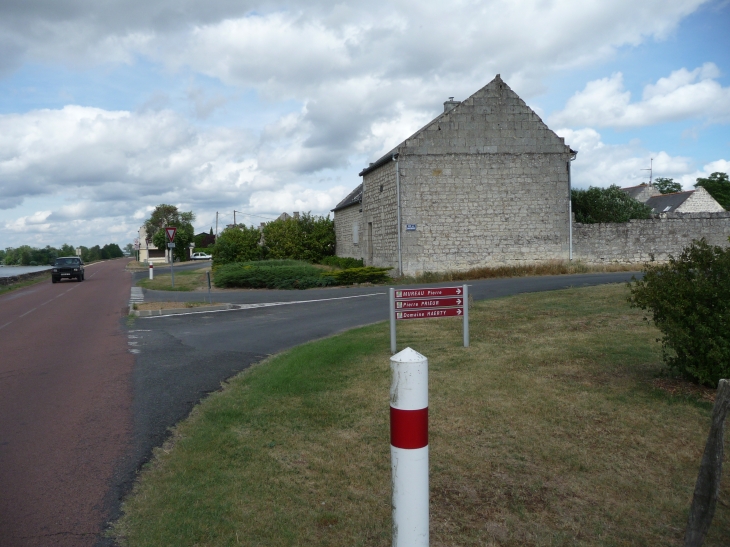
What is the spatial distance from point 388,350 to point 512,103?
60.0ft

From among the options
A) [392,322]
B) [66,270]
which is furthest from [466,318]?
[66,270]

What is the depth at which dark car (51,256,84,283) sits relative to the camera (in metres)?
36.4

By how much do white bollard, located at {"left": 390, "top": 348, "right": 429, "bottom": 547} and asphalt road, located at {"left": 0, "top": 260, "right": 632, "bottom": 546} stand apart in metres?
2.13

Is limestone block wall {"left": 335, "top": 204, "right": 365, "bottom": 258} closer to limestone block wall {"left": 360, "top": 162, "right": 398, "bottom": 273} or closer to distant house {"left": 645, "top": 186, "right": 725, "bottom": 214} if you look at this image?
limestone block wall {"left": 360, "top": 162, "right": 398, "bottom": 273}

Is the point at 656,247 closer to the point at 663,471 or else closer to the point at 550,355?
the point at 550,355

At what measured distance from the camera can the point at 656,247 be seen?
26656 millimetres

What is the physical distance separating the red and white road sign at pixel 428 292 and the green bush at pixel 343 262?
20.1 m

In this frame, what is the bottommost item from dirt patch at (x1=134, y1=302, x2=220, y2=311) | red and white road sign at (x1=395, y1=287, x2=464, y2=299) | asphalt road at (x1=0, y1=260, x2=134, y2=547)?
asphalt road at (x1=0, y1=260, x2=134, y2=547)

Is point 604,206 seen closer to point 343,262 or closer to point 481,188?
point 481,188

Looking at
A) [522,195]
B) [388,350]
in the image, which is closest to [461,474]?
[388,350]

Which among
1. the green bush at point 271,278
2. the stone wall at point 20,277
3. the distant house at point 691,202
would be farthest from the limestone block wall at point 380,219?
the distant house at point 691,202

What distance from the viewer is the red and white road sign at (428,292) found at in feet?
31.0

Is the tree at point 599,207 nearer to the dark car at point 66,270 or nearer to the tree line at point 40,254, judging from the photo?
the dark car at point 66,270

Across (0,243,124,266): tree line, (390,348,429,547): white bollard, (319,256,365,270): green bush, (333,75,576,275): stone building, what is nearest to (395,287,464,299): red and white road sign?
(390,348,429,547): white bollard
